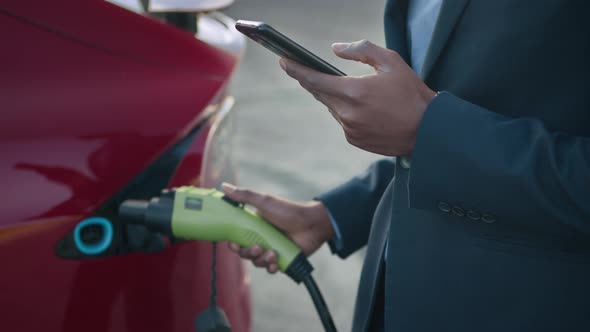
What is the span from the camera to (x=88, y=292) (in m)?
1.14

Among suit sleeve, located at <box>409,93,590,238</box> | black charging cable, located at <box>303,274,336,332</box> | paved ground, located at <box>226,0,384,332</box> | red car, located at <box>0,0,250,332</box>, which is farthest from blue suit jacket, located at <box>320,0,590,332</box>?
paved ground, located at <box>226,0,384,332</box>

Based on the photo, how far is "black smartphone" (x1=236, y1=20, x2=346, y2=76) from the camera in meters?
1.05

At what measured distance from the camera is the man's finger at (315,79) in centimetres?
103

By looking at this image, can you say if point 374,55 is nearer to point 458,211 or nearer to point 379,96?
point 379,96

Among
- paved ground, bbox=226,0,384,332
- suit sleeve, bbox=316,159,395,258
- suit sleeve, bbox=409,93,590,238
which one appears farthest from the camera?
paved ground, bbox=226,0,384,332

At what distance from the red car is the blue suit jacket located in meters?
0.46

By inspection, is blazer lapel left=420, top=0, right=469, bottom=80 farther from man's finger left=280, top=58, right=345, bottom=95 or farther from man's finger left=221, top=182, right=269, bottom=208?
man's finger left=221, top=182, right=269, bottom=208

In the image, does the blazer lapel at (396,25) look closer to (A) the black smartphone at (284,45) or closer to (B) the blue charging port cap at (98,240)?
(A) the black smartphone at (284,45)

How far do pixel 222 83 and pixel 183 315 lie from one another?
0.53 m

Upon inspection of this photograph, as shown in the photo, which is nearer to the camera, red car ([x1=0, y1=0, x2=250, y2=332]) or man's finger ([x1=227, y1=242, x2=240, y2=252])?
red car ([x1=0, y1=0, x2=250, y2=332])

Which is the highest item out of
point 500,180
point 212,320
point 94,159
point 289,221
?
point 500,180

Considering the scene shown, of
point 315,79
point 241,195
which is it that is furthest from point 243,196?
point 315,79

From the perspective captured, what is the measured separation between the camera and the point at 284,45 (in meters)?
1.05

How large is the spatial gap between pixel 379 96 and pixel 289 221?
618mm
